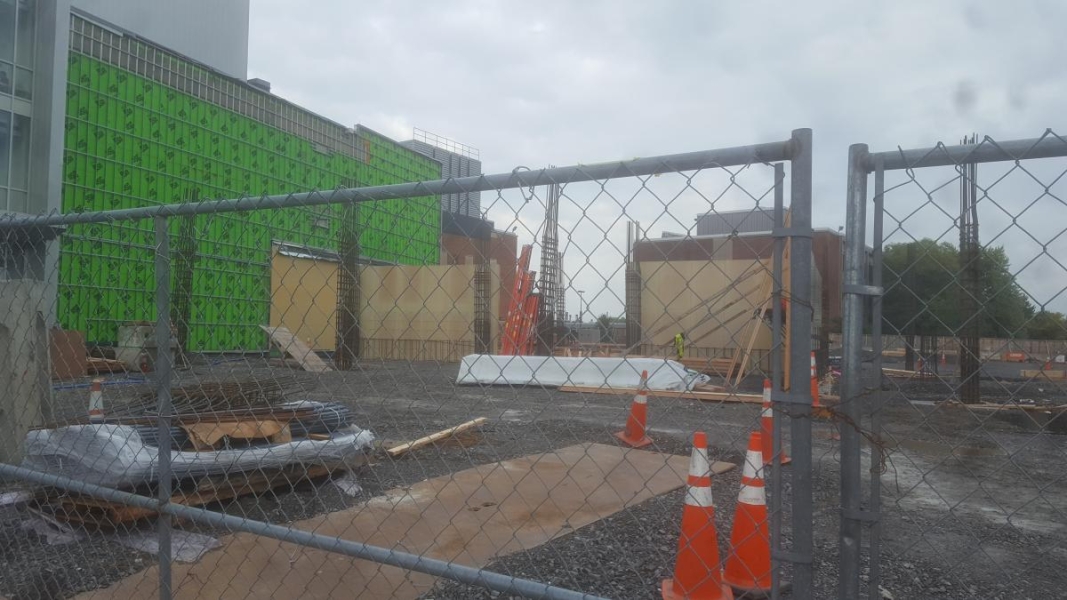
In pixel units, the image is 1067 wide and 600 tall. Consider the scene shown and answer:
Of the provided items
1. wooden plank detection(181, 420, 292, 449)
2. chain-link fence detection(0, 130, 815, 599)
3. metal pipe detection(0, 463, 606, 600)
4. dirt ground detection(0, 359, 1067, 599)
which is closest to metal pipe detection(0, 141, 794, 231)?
chain-link fence detection(0, 130, 815, 599)

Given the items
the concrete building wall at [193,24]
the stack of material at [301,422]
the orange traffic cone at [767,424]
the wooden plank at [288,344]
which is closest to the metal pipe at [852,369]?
the orange traffic cone at [767,424]

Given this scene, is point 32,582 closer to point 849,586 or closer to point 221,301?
point 221,301

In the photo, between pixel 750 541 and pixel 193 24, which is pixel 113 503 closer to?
pixel 750 541

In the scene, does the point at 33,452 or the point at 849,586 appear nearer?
the point at 849,586

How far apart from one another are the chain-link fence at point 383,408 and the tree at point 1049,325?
1.34 feet

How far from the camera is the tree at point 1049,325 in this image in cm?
129

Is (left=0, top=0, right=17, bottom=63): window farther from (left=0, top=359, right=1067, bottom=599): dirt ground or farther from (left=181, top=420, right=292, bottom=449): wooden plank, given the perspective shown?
(left=181, top=420, right=292, bottom=449): wooden plank

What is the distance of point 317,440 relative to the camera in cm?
480

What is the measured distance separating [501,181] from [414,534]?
8.92 feet

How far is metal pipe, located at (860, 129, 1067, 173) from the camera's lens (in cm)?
130

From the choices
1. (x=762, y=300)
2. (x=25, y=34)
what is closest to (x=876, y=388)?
(x=762, y=300)

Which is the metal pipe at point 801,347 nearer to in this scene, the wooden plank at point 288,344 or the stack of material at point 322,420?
the wooden plank at point 288,344

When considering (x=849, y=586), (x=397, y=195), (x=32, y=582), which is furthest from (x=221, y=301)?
(x=849, y=586)

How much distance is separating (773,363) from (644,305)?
0.68 meters
